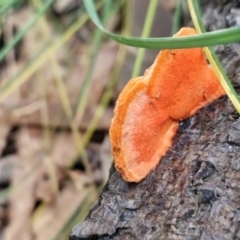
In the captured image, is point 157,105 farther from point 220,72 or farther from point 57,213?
point 57,213

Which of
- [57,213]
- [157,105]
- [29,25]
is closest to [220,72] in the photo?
[157,105]

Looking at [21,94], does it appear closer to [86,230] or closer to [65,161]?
[65,161]

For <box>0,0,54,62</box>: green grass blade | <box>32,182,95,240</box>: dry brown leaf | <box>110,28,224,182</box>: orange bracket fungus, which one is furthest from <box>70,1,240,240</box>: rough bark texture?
<box>32,182,95,240</box>: dry brown leaf

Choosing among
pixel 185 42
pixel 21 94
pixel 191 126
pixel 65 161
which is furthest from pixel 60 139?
pixel 185 42

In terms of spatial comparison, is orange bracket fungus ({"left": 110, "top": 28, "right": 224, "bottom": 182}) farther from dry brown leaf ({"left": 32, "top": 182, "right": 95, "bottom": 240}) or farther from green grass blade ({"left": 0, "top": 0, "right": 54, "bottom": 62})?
dry brown leaf ({"left": 32, "top": 182, "right": 95, "bottom": 240})

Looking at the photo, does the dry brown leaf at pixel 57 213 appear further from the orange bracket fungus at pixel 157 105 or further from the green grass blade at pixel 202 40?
the green grass blade at pixel 202 40

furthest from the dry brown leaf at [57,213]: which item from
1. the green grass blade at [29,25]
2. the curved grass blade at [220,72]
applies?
the curved grass blade at [220,72]
